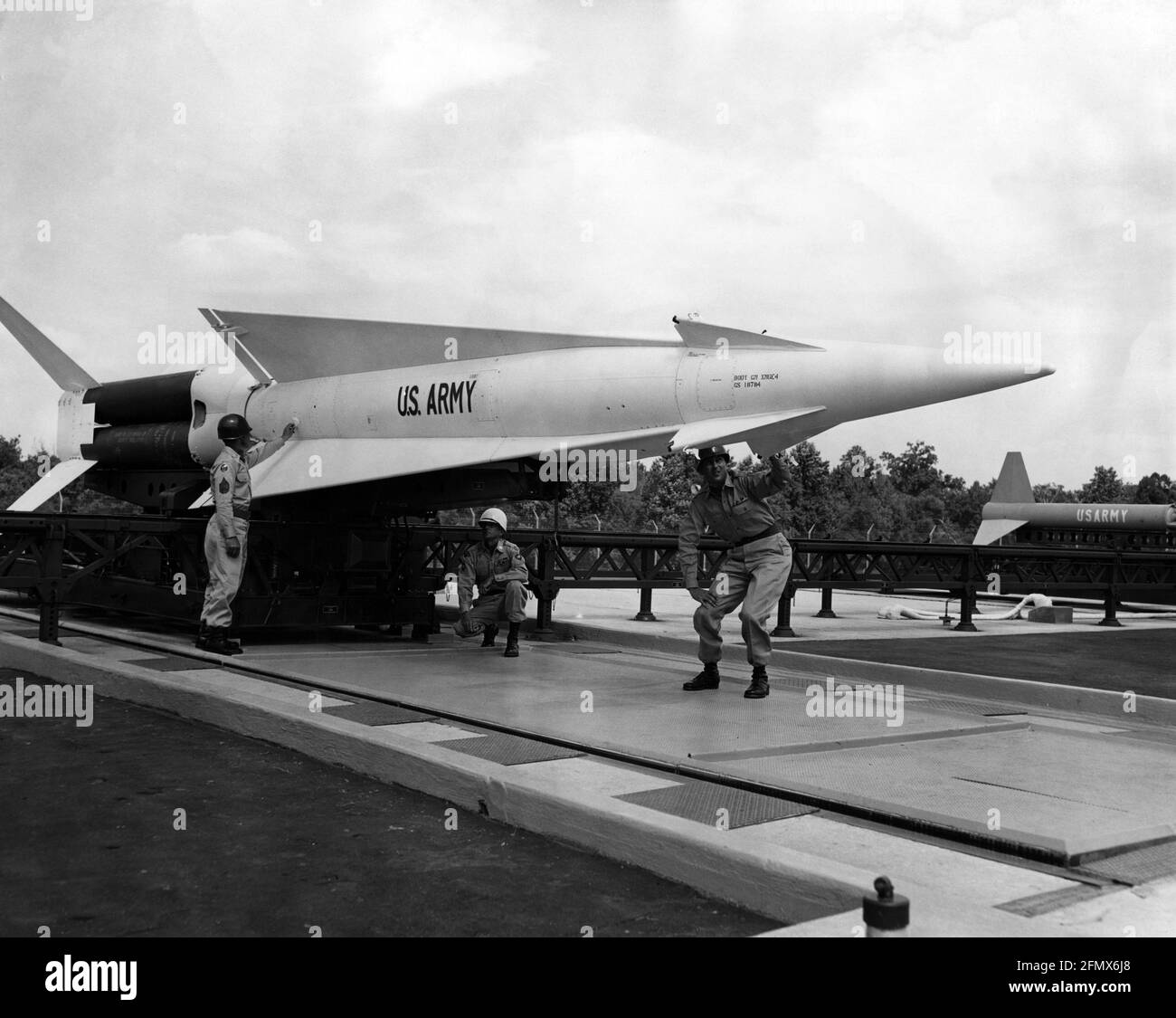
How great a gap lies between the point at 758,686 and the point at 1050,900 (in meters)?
3.72

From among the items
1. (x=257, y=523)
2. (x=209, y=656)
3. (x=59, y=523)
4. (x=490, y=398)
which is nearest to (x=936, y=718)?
(x=490, y=398)

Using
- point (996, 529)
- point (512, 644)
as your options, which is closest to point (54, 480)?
point (512, 644)

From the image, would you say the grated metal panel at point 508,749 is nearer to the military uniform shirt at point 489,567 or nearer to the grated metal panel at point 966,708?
the grated metal panel at point 966,708

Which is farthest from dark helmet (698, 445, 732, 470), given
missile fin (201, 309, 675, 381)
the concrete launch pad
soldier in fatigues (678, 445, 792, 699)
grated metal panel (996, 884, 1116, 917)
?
grated metal panel (996, 884, 1116, 917)

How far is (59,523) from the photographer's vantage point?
7812mm

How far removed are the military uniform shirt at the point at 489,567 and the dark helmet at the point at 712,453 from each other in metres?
2.23

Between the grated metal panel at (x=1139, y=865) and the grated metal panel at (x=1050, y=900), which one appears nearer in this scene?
the grated metal panel at (x=1050, y=900)

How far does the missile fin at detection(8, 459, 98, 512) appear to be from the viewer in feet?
36.4

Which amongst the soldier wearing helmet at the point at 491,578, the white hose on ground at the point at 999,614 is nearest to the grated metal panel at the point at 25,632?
the soldier wearing helmet at the point at 491,578

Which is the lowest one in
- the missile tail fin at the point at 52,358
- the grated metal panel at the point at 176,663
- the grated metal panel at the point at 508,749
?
the grated metal panel at the point at 508,749

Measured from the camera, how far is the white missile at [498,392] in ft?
22.6

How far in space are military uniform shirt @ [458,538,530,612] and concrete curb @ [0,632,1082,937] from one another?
113 inches

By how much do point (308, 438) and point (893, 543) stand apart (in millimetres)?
6674
